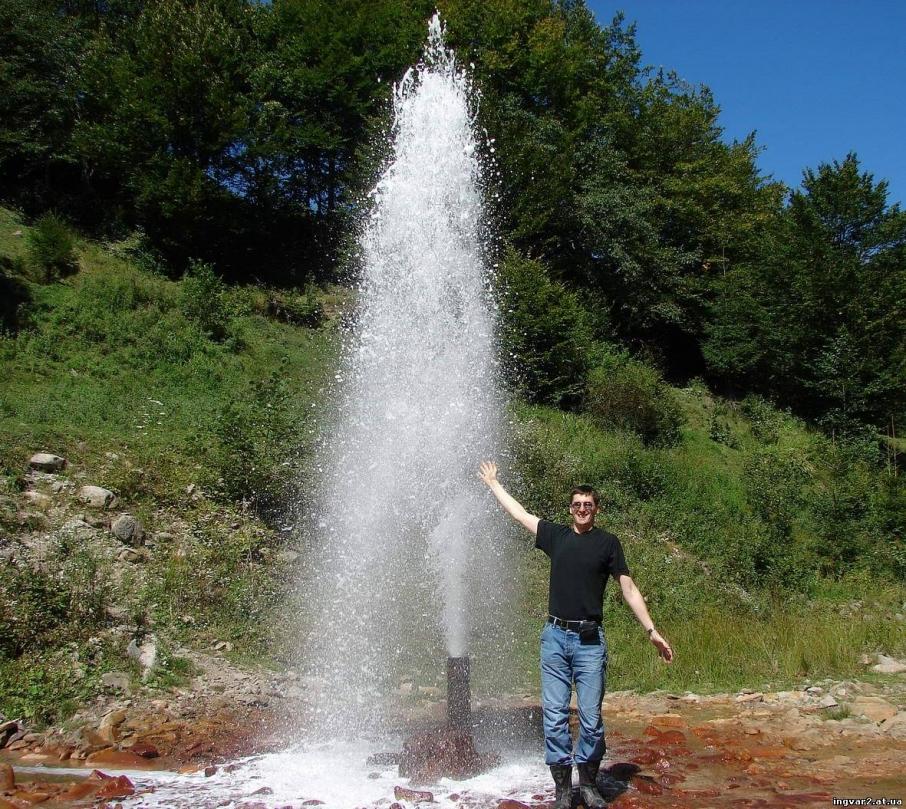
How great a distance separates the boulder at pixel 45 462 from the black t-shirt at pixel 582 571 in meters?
7.67

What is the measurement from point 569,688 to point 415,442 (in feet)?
13.7

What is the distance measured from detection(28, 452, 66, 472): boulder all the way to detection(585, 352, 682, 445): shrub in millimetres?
11642

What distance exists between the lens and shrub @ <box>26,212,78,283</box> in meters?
17.8

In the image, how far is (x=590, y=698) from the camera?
4.54 metres

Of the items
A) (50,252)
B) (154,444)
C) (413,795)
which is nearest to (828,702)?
(413,795)

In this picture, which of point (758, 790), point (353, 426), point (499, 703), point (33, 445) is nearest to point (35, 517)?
point (33, 445)

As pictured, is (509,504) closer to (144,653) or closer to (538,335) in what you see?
(144,653)

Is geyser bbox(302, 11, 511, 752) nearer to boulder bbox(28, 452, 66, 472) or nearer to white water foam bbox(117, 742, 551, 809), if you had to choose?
white water foam bbox(117, 742, 551, 809)

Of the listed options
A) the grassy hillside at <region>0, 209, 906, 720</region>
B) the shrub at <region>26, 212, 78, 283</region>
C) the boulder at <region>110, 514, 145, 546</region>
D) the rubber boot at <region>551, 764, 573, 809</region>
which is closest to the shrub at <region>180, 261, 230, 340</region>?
the grassy hillside at <region>0, 209, 906, 720</region>

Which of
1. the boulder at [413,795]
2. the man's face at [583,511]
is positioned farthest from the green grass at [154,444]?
the man's face at [583,511]

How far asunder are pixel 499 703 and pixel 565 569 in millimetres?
3457

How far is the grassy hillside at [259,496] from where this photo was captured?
7.92 m

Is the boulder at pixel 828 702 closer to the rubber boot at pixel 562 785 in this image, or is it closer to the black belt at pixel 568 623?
the rubber boot at pixel 562 785

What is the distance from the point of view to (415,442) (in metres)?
8.49
